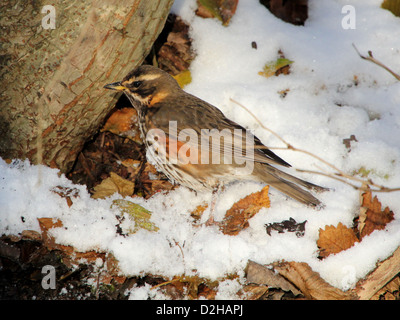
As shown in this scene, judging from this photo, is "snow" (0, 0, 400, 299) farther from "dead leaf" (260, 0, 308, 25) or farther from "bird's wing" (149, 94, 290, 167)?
"bird's wing" (149, 94, 290, 167)

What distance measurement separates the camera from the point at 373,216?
171 inches

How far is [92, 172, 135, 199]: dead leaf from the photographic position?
478 centimetres

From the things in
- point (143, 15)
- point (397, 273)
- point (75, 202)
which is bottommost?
point (397, 273)

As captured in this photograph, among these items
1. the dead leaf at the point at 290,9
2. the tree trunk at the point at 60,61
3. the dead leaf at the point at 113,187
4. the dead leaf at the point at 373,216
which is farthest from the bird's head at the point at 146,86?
the dead leaf at the point at 373,216

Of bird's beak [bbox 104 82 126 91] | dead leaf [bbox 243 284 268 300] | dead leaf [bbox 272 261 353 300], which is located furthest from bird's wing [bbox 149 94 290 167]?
dead leaf [bbox 243 284 268 300]

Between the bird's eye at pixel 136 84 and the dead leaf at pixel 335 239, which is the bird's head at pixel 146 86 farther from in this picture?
the dead leaf at pixel 335 239

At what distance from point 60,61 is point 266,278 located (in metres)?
2.91

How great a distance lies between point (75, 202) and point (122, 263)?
853mm

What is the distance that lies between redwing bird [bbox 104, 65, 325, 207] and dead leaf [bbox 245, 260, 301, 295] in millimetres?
892

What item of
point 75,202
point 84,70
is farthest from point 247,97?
point 75,202

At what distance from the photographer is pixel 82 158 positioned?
5.16m

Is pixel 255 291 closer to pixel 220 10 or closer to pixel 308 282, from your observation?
pixel 308 282
